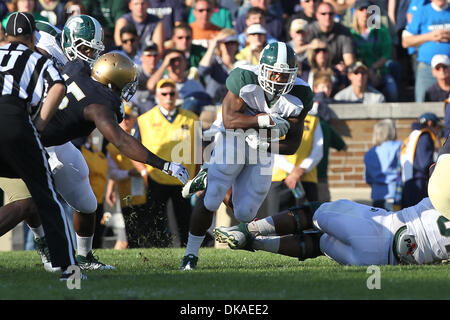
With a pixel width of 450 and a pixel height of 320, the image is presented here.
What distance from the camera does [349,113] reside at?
1302 centimetres

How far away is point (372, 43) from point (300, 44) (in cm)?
123

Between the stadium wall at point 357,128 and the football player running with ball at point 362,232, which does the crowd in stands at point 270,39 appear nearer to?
the stadium wall at point 357,128

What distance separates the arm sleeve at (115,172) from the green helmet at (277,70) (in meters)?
4.19

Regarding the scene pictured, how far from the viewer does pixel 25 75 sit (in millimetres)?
6516

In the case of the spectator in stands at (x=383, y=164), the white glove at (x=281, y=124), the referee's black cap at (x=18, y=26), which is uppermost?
the referee's black cap at (x=18, y=26)

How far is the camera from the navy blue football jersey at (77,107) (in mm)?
7238

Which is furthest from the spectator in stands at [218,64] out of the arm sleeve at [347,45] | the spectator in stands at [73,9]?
the spectator in stands at [73,9]

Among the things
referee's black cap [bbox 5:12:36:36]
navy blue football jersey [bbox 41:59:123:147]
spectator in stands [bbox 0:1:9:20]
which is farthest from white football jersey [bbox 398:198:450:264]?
spectator in stands [bbox 0:1:9:20]

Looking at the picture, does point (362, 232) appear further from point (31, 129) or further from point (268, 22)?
point (268, 22)

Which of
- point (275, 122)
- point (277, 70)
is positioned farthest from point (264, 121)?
point (277, 70)

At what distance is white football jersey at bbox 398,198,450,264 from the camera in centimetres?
741

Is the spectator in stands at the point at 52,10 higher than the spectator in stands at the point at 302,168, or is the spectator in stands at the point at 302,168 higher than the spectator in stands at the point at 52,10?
the spectator in stands at the point at 52,10

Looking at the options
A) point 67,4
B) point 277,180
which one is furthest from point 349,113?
point 67,4
